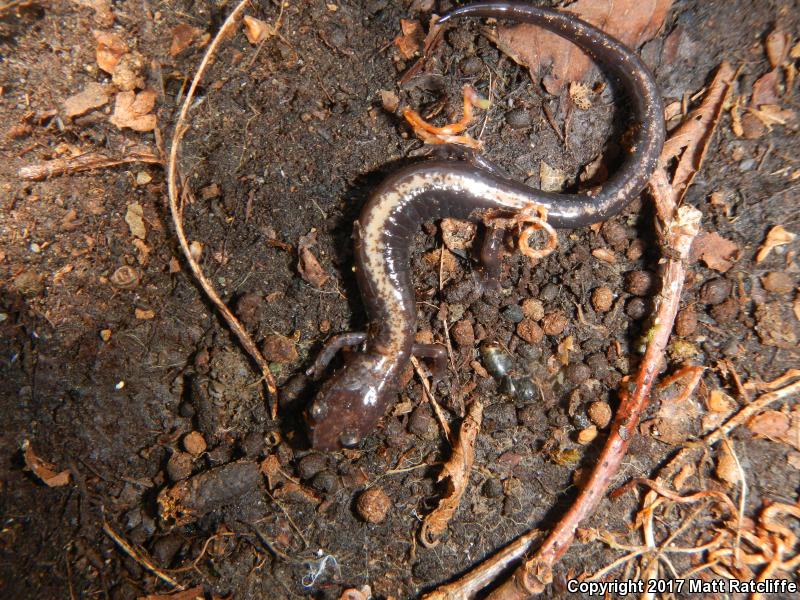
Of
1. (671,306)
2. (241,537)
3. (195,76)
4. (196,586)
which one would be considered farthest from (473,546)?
(195,76)

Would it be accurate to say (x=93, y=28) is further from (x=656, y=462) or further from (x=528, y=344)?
(x=656, y=462)

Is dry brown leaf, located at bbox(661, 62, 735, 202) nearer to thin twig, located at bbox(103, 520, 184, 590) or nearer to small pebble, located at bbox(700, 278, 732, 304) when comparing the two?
small pebble, located at bbox(700, 278, 732, 304)

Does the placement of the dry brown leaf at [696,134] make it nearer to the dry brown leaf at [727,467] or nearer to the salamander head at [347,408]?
the dry brown leaf at [727,467]

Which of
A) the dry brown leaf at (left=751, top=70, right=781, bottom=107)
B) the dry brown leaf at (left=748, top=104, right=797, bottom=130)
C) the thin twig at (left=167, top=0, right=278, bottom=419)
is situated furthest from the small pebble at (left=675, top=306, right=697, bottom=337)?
the thin twig at (left=167, top=0, right=278, bottom=419)

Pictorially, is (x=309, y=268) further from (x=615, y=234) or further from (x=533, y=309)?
(x=615, y=234)

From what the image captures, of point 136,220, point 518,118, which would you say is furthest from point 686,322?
point 136,220
